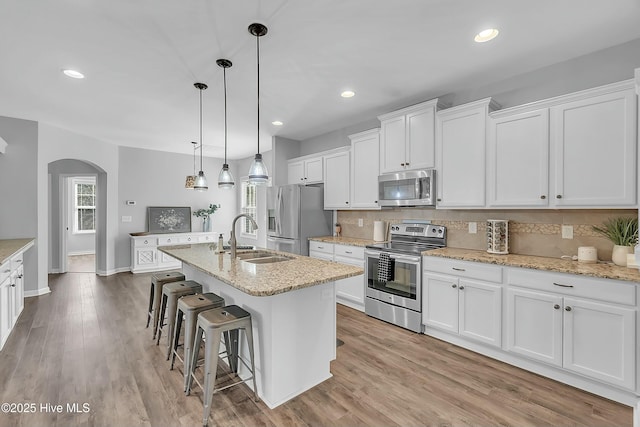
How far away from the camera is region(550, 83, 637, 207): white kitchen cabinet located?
2230 mm

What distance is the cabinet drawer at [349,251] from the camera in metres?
3.85

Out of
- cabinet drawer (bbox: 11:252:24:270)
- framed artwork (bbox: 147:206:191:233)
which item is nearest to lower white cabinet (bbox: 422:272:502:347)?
cabinet drawer (bbox: 11:252:24:270)

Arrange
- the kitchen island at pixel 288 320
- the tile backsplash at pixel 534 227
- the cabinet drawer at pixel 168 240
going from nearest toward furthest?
the kitchen island at pixel 288 320
the tile backsplash at pixel 534 227
the cabinet drawer at pixel 168 240

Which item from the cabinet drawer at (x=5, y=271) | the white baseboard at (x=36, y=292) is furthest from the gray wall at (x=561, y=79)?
the white baseboard at (x=36, y=292)

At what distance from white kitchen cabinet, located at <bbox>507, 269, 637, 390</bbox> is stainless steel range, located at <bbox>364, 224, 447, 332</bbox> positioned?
2.94 feet

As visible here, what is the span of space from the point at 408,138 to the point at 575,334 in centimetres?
240

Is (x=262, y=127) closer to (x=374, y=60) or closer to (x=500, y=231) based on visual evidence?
(x=374, y=60)

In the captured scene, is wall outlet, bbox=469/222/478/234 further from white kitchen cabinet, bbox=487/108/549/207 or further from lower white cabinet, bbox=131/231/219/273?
lower white cabinet, bbox=131/231/219/273

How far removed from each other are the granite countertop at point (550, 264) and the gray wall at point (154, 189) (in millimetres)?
5869

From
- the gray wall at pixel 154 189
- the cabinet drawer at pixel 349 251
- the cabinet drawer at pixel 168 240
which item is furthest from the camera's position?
the cabinet drawer at pixel 168 240

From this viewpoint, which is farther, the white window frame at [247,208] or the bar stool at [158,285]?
the white window frame at [247,208]

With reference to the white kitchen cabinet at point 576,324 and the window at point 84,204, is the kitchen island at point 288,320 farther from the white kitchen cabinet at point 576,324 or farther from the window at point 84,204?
the window at point 84,204

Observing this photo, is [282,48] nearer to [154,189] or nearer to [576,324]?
[576,324]

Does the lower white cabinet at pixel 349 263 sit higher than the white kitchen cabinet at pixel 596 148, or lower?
lower
